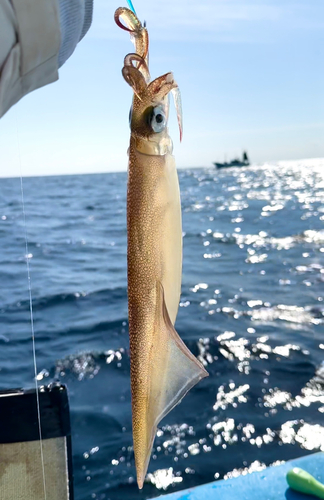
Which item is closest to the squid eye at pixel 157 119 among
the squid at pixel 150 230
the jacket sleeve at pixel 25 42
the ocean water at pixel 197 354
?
the squid at pixel 150 230

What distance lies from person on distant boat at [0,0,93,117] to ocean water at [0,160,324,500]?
4.42m

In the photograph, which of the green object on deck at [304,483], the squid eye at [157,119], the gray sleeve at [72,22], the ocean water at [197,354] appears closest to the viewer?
the squid eye at [157,119]

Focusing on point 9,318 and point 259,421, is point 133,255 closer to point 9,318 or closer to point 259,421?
point 259,421

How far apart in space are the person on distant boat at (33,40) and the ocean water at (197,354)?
442cm

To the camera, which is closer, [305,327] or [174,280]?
[174,280]

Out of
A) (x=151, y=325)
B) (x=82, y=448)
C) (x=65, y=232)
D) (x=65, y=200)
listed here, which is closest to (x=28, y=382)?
(x=82, y=448)

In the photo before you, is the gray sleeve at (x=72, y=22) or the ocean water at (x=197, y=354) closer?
the gray sleeve at (x=72, y=22)

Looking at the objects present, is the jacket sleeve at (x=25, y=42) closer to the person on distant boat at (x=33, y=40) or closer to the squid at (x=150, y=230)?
the person on distant boat at (x=33, y=40)

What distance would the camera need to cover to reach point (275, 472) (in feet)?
11.0

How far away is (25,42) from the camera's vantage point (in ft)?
3.47

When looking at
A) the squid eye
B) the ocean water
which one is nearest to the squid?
the squid eye

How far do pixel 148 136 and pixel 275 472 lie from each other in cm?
301

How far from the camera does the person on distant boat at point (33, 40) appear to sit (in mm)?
1020

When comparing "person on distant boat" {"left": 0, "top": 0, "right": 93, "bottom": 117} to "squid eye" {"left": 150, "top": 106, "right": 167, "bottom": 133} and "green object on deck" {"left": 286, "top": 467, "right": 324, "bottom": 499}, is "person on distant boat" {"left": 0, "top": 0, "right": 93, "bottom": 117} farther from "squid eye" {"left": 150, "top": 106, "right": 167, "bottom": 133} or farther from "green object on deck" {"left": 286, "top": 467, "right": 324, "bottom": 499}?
"green object on deck" {"left": 286, "top": 467, "right": 324, "bottom": 499}
